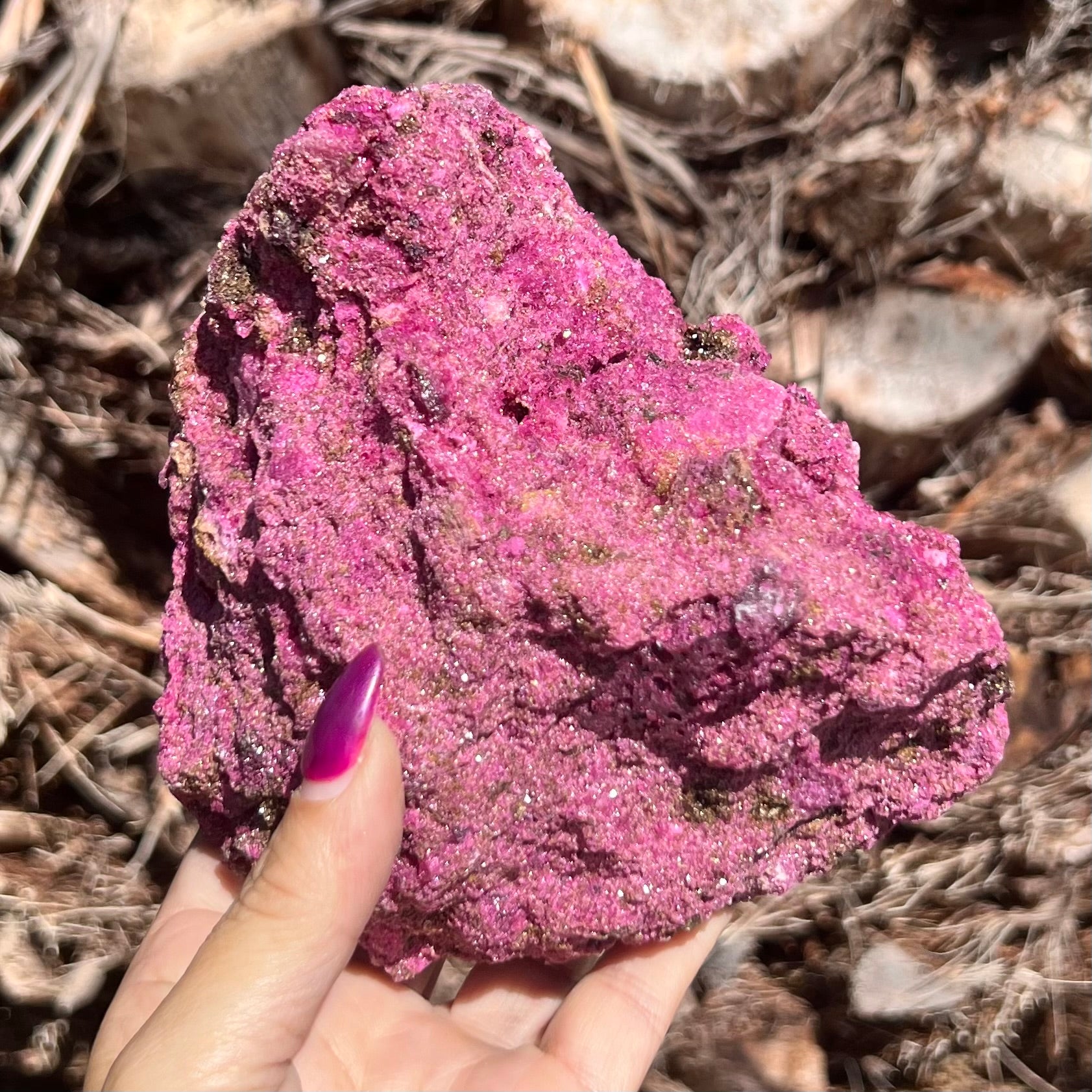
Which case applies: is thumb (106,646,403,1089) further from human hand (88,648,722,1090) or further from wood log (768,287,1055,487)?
wood log (768,287,1055,487)

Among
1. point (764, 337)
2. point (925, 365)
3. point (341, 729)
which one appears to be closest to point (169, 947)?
point (341, 729)

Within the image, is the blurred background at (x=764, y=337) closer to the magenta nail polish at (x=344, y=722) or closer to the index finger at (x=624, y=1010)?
the index finger at (x=624, y=1010)

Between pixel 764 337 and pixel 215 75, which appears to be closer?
pixel 215 75

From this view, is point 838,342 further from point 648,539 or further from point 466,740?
point 466,740

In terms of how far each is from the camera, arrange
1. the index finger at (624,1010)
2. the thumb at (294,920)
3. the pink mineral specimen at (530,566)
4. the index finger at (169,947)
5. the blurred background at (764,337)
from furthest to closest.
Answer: the blurred background at (764,337)
the index finger at (624,1010)
the index finger at (169,947)
the pink mineral specimen at (530,566)
the thumb at (294,920)

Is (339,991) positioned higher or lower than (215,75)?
lower

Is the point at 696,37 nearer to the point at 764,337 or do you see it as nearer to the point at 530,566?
the point at 764,337

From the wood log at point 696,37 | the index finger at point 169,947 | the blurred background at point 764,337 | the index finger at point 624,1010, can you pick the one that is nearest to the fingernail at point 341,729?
the index finger at point 169,947

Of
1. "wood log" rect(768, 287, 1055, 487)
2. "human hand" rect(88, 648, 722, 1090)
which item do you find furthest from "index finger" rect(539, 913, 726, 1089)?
"wood log" rect(768, 287, 1055, 487)
